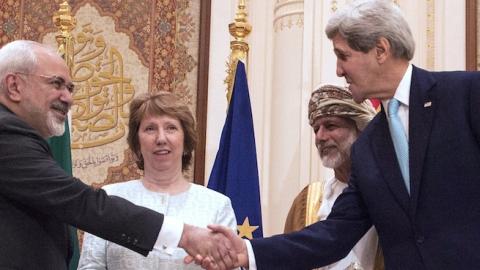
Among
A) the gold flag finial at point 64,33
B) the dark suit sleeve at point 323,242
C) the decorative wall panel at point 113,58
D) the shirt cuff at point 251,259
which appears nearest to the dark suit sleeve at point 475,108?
the dark suit sleeve at point 323,242

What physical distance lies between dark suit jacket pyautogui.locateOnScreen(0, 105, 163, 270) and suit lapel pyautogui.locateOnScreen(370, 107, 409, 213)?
773 mm

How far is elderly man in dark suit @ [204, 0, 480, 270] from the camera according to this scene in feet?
8.23

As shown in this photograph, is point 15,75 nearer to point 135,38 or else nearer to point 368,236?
point 368,236

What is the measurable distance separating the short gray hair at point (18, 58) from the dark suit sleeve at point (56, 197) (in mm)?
252

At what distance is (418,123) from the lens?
260 centimetres

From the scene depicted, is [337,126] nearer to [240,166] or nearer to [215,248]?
[215,248]

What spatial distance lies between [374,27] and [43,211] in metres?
1.24

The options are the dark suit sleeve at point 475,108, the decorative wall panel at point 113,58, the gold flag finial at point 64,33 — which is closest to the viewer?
the dark suit sleeve at point 475,108

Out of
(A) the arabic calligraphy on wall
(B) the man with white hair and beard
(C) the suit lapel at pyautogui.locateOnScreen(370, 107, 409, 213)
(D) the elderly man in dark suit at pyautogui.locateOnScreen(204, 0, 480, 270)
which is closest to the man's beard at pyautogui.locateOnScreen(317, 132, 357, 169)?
(B) the man with white hair and beard

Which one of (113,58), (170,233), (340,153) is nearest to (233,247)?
(170,233)

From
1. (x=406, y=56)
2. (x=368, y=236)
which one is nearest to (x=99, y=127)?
(x=368, y=236)

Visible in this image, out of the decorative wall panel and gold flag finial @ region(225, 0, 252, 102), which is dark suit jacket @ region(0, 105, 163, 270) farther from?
the decorative wall panel

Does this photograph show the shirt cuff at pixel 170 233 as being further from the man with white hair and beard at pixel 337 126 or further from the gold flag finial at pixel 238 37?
the gold flag finial at pixel 238 37

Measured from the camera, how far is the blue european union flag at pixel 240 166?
431 cm
